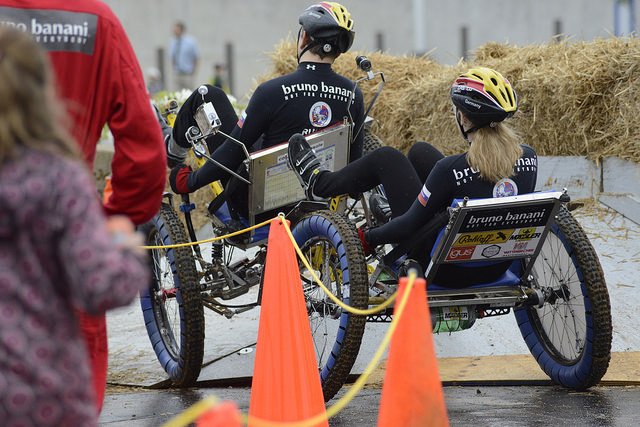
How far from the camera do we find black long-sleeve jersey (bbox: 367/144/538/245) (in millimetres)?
4441

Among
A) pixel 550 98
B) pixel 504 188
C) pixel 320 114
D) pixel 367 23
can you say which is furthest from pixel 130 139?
pixel 367 23

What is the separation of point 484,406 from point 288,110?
6.45ft

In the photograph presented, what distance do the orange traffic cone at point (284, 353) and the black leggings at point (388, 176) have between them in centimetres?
78

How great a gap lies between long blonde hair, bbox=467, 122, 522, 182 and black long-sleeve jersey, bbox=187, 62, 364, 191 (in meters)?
1.13

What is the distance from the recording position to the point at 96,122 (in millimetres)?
3072

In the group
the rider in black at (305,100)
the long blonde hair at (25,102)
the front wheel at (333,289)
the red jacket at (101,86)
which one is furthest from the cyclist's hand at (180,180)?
the long blonde hair at (25,102)

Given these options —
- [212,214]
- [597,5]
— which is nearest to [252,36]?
[597,5]

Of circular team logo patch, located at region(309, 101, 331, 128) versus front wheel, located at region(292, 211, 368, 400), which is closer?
front wheel, located at region(292, 211, 368, 400)

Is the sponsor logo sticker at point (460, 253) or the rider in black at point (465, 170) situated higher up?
the rider in black at point (465, 170)

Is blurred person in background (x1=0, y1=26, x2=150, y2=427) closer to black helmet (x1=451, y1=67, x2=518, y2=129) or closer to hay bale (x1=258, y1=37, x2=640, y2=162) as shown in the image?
black helmet (x1=451, y1=67, x2=518, y2=129)

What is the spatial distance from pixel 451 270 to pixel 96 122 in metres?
2.16

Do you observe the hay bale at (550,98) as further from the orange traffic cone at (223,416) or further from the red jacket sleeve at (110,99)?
the orange traffic cone at (223,416)

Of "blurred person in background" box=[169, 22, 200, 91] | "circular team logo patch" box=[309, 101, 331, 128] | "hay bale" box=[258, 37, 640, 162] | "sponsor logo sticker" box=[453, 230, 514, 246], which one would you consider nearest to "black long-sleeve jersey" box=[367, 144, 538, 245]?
"sponsor logo sticker" box=[453, 230, 514, 246]

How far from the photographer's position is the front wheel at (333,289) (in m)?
4.44
